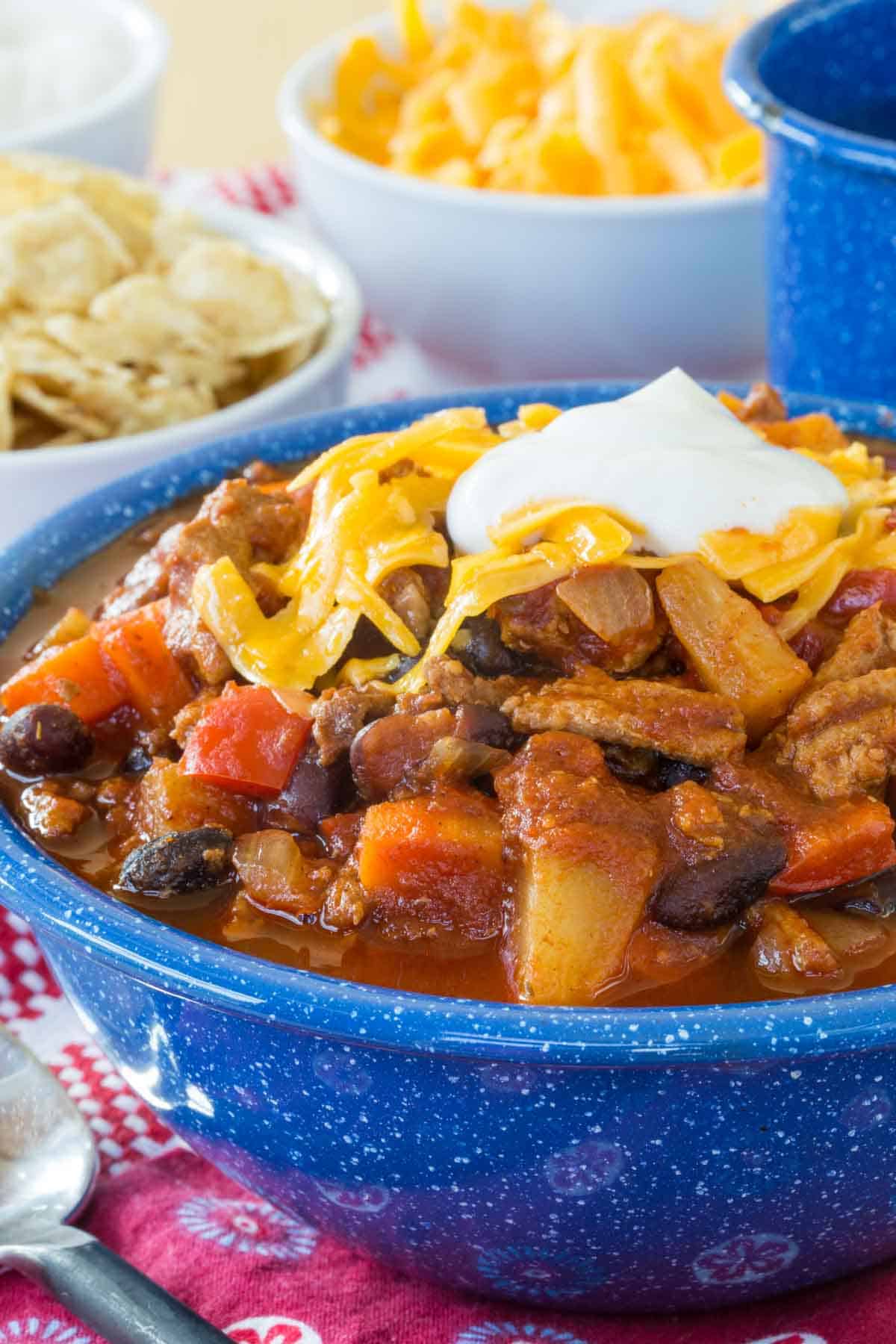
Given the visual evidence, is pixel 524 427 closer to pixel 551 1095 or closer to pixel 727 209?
pixel 551 1095

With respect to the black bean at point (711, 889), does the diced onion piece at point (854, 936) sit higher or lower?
lower

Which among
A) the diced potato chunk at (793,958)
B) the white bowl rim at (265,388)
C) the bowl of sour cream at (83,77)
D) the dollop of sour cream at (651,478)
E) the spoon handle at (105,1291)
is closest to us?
the diced potato chunk at (793,958)

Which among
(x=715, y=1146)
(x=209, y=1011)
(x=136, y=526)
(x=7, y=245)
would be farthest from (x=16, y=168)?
(x=715, y=1146)

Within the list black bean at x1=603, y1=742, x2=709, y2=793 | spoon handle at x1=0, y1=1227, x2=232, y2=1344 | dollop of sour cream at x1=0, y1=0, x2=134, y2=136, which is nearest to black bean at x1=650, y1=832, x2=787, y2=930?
black bean at x1=603, y1=742, x2=709, y2=793

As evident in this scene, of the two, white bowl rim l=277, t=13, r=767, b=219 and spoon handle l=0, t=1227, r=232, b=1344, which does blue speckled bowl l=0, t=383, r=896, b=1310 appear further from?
white bowl rim l=277, t=13, r=767, b=219

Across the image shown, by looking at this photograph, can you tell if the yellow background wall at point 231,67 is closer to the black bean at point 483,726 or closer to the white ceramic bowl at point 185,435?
the white ceramic bowl at point 185,435

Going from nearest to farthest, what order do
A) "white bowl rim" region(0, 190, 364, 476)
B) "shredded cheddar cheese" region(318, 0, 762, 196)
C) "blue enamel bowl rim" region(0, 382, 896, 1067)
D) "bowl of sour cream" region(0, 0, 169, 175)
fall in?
"blue enamel bowl rim" region(0, 382, 896, 1067) < "white bowl rim" region(0, 190, 364, 476) < "shredded cheddar cheese" region(318, 0, 762, 196) < "bowl of sour cream" region(0, 0, 169, 175)

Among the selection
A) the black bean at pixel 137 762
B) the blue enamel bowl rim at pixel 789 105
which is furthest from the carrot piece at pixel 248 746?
the blue enamel bowl rim at pixel 789 105

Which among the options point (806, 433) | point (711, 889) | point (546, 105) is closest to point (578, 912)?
point (711, 889)
